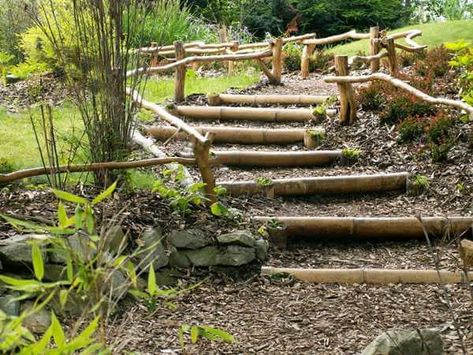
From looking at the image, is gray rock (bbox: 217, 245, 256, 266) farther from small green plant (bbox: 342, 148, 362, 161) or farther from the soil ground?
small green plant (bbox: 342, 148, 362, 161)

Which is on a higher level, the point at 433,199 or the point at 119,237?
the point at 119,237

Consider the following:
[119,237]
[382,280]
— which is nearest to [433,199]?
[382,280]

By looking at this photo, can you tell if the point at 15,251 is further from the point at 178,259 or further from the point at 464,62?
the point at 464,62

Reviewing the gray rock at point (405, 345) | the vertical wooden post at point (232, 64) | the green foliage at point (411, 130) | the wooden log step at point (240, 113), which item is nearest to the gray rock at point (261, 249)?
the gray rock at point (405, 345)

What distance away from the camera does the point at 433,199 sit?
6.66 m

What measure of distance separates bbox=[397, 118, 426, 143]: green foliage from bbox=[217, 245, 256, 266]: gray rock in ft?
10.0

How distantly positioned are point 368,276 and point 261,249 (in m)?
0.69

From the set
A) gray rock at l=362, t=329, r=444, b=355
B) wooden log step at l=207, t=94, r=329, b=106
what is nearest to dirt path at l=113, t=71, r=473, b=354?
gray rock at l=362, t=329, r=444, b=355

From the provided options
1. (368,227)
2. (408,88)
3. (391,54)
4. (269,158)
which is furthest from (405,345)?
(391,54)

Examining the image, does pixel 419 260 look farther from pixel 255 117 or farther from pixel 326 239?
pixel 255 117

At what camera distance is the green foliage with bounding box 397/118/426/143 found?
7656mm

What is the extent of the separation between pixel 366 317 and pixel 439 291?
666 mm

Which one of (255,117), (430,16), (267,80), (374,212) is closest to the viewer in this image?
(374,212)

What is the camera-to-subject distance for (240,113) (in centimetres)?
941
